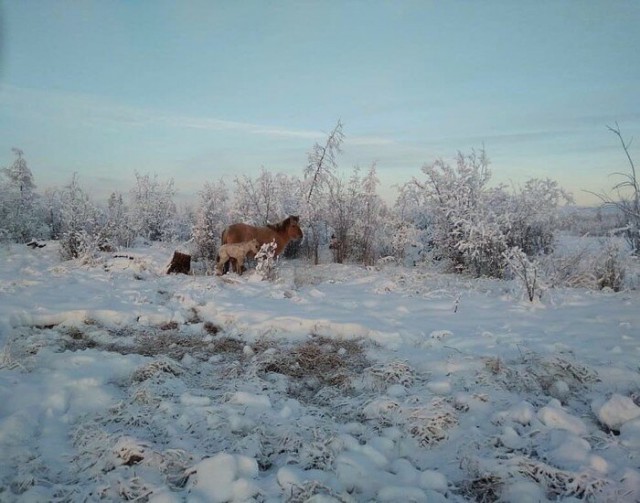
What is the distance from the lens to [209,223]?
45.0ft

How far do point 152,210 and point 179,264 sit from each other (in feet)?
40.0

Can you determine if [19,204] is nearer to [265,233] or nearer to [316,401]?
[265,233]

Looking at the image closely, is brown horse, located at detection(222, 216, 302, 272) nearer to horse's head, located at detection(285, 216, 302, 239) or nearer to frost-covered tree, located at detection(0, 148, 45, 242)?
horse's head, located at detection(285, 216, 302, 239)

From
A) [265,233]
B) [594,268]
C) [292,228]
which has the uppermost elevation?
[292,228]

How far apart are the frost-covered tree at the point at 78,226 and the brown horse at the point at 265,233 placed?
10.2ft

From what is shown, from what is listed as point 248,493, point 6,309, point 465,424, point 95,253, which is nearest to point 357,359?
point 465,424

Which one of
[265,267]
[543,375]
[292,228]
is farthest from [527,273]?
[292,228]

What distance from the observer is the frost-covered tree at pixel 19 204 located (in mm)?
15609

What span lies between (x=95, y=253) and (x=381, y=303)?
709cm

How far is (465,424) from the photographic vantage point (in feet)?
9.43

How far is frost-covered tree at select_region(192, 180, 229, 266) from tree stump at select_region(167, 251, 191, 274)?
5.20 feet

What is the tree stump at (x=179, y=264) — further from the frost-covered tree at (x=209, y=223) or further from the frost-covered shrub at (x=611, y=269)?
the frost-covered shrub at (x=611, y=269)

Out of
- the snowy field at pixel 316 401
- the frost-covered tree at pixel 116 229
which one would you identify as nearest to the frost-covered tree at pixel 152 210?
the frost-covered tree at pixel 116 229

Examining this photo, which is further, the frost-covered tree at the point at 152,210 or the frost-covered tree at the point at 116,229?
the frost-covered tree at the point at 152,210
